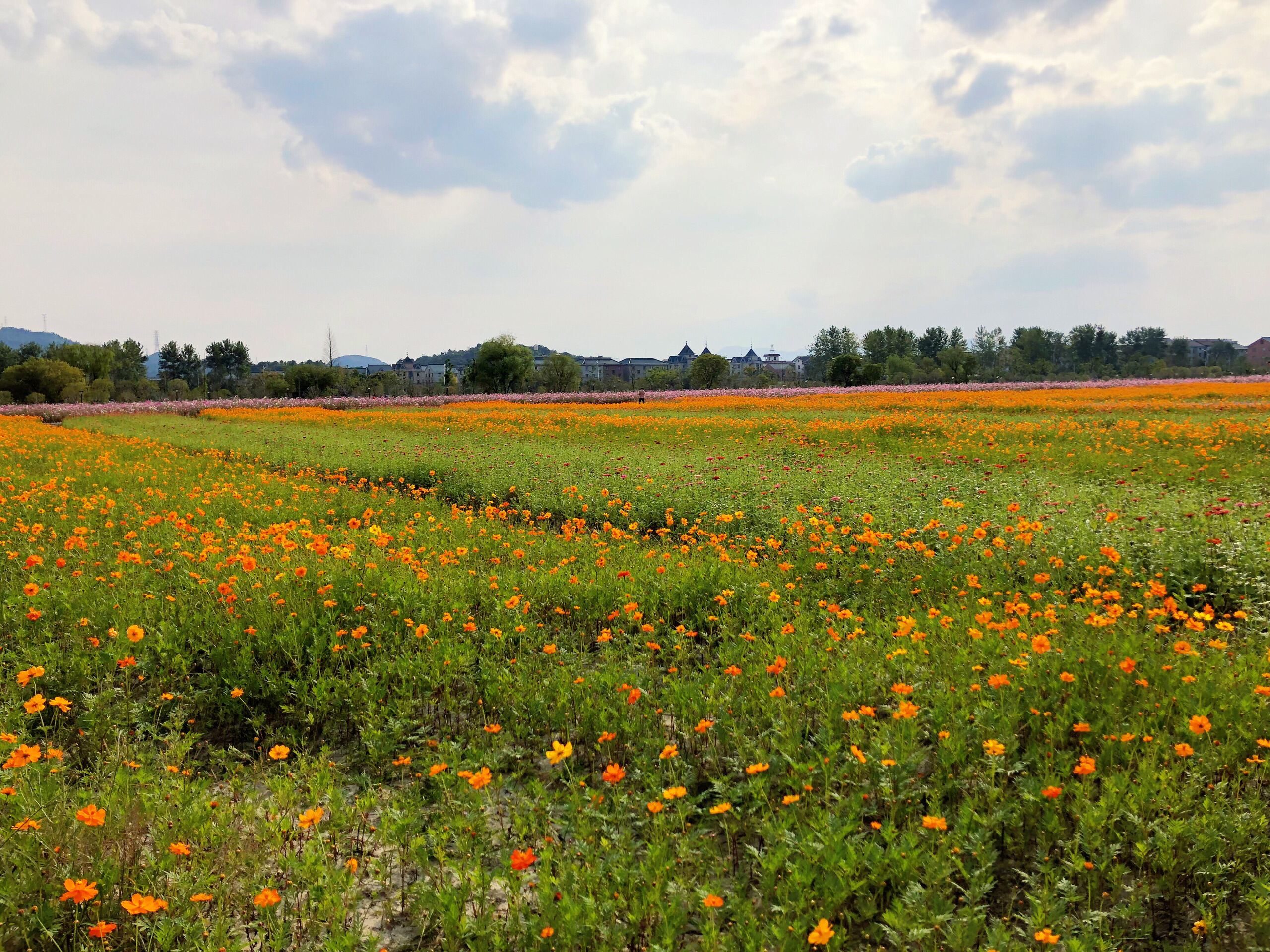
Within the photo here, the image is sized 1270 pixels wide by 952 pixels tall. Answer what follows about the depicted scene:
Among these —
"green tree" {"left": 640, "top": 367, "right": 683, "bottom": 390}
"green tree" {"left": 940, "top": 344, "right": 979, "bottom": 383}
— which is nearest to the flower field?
"green tree" {"left": 940, "top": 344, "right": 979, "bottom": 383}

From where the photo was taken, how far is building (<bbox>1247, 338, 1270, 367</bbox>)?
133 meters

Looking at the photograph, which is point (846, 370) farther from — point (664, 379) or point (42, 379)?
point (42, 379)

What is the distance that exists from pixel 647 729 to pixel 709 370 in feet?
234

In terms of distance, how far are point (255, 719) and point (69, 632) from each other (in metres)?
1.93

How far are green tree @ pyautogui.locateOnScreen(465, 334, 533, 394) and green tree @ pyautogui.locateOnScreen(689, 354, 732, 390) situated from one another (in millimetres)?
17818

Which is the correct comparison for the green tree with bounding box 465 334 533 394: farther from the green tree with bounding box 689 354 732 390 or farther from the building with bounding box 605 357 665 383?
the building with bounding box 605 357 665 383

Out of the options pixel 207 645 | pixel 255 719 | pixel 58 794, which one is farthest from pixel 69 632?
pixel 58 794

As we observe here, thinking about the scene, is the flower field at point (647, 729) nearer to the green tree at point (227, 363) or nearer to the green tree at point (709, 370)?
the green tree at point (709, 370)

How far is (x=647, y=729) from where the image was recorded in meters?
3.96

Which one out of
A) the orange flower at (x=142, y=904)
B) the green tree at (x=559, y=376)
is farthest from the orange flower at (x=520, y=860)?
the green tree at (x=559, y=376)

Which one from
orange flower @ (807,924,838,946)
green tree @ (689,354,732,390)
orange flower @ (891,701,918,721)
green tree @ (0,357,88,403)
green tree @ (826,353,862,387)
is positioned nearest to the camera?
orange flower @ (807,924,838,946)

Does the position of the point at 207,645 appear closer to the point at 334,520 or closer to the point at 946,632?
the point at 334,520

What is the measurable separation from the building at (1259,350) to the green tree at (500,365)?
139930 millimetres

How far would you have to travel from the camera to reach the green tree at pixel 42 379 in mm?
57406
